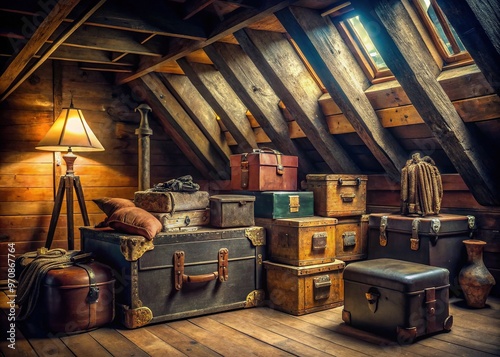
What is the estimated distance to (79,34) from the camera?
12.4 feet

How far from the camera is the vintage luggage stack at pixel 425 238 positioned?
339 centimetres

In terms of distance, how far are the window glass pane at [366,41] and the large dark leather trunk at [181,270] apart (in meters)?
1.50

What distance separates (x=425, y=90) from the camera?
3035 mm

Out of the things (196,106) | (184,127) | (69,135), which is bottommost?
(69,135)

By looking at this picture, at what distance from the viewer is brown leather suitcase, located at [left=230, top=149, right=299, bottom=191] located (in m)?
3.81

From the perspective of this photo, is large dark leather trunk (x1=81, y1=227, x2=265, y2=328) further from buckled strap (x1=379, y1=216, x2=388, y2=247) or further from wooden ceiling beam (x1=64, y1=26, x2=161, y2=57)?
wooden ceiling beam (x1=64, y1=26, x2=161, y2=57)

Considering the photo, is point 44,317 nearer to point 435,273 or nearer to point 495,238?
point 435,273

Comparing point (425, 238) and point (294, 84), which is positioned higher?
point (294, 84)

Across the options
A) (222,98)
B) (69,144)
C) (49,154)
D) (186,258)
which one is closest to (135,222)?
(186,258)

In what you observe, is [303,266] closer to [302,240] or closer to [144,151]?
[302,240]

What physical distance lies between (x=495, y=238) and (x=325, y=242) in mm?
1236

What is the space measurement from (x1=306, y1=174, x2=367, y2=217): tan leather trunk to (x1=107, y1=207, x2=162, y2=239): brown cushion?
4.15ft

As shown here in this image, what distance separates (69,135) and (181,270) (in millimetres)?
1858

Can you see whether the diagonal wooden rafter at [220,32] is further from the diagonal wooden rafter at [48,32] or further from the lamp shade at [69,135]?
the diagonal wooden rafter at [48,32]
